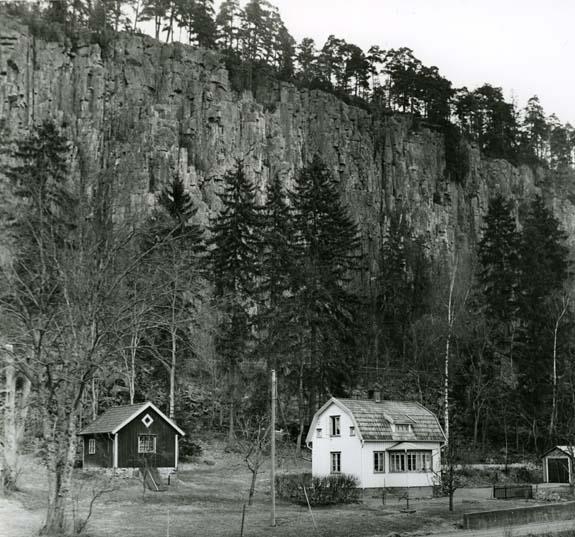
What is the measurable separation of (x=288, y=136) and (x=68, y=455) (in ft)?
223

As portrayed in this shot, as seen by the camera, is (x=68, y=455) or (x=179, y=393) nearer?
(x=68, y=455)

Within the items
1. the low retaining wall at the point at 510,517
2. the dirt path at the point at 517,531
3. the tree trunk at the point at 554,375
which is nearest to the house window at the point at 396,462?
the low retaining wall at the point at 510,517

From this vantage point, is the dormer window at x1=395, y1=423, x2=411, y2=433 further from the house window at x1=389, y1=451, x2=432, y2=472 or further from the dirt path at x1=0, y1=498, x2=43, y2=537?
the dirt path at x1=0, y1=498, x2=43, y2=537

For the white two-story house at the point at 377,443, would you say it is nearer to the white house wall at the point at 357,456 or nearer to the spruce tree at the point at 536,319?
the white house wall at the point at 357,456

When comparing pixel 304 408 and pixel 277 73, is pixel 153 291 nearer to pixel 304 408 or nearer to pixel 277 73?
Result: pixel 304 408

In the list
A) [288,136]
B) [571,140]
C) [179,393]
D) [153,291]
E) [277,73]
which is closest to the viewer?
→ [153,291]

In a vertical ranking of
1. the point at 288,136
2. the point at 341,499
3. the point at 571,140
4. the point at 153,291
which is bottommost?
the point at 341,499

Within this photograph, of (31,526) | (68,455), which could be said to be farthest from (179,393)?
(68,455)

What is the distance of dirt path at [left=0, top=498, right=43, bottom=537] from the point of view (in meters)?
19.7

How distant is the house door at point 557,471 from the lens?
135ft

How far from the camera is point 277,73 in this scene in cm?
9031

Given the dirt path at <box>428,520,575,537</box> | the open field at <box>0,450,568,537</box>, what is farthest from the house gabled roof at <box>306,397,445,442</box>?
the dirt path at <box>428,520,575,537</box>

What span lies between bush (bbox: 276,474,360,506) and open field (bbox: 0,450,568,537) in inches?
25.6

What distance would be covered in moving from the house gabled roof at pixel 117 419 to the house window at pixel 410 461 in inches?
400
